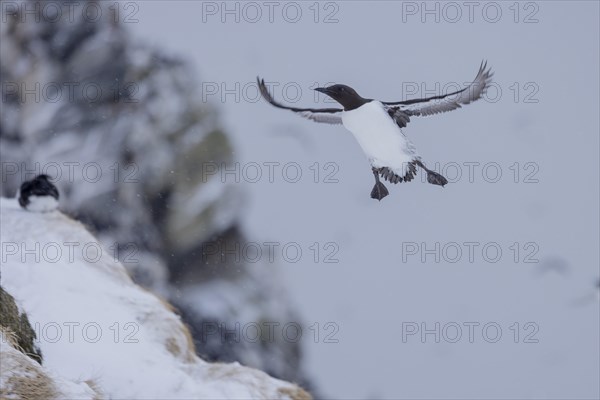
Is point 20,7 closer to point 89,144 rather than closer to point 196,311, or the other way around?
point 89,144

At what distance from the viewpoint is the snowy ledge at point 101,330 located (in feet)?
26.7

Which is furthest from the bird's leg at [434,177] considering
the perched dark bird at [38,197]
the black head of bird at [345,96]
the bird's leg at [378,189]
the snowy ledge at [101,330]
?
the perched dark bird at [38,197]

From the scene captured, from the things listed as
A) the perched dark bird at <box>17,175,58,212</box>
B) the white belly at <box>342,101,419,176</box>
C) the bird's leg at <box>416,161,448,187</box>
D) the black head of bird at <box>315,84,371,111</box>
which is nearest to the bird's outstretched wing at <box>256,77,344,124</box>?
the black head of bird at <box>315,84,371,111</box>

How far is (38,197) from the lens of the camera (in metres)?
11.7

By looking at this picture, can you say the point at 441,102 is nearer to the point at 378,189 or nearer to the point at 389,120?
the point at 389,120

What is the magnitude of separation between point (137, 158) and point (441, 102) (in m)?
14.6

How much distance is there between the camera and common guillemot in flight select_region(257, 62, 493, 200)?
6.55 metres

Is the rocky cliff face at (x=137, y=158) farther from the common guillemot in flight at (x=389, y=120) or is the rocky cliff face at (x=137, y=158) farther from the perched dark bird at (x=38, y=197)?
the common guillemot in flight at (x=389, y=120)

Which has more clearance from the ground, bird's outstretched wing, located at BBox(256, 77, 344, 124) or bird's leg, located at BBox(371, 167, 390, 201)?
bird's outstretched wing, located at BBox(256, 77, 344, 124)

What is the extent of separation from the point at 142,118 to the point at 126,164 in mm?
1440

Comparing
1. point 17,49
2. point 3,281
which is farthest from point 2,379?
point 17,49

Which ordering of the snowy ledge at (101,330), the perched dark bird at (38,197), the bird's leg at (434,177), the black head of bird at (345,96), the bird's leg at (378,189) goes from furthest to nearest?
the perched dark bird at (38,197) < the snowy ledge at (101,330) < the bird's leg at (378,189) < the black head of bird at (345,96) < the bird's leg at (434,177)

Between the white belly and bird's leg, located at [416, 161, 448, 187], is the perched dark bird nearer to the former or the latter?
the white belly

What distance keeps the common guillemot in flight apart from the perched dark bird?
5.88 meters
